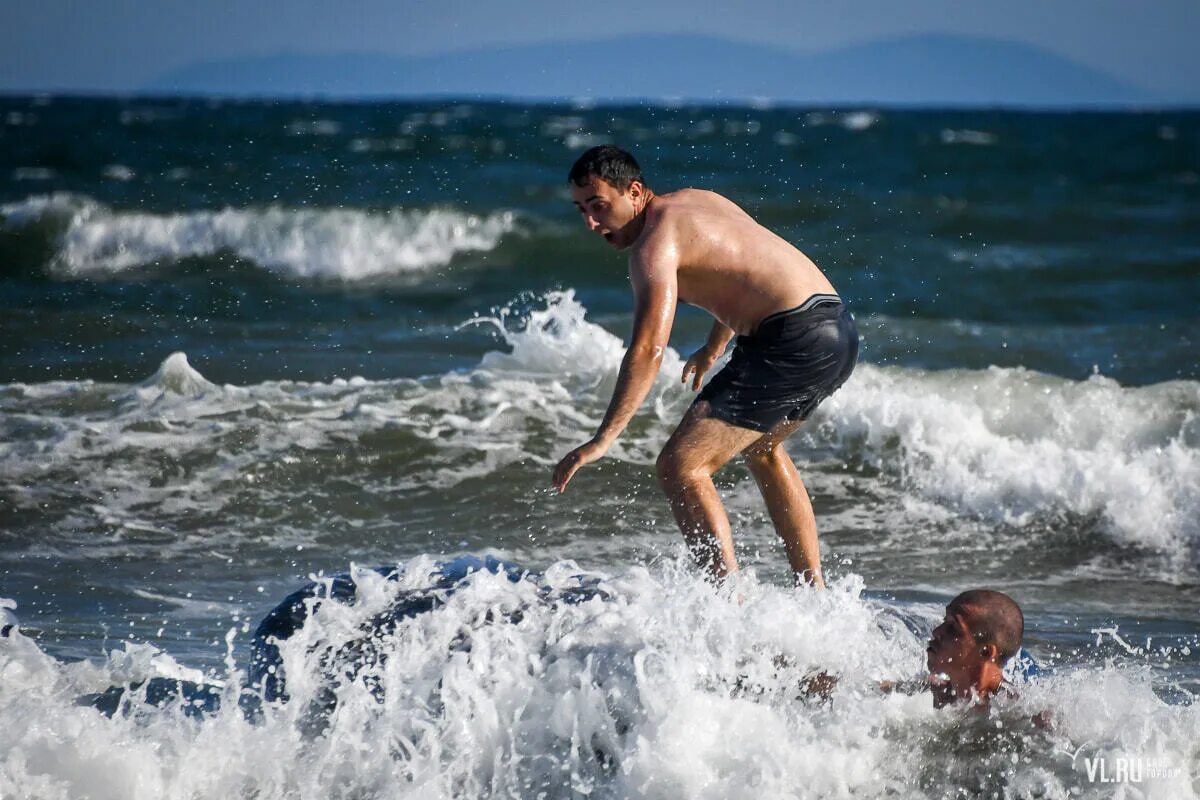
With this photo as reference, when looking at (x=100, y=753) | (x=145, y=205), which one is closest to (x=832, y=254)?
(x=145, y=205)

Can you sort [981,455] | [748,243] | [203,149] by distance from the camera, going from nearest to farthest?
[748,243]
[981,455]
[203,149]

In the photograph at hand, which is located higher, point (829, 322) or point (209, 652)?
point (829, 322)

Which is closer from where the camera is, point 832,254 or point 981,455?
point 981,455

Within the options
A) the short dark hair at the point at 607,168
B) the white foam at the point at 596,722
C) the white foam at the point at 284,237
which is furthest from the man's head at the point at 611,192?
the white foam at the point at 284,237

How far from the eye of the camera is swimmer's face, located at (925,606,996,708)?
432cm

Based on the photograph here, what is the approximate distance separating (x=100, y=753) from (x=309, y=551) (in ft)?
10.1

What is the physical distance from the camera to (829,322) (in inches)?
189

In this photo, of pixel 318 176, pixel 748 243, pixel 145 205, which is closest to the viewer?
pixel 748 243

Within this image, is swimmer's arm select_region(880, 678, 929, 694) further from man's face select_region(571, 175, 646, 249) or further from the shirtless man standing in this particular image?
man's face select_region(571, 175, 646, 249)

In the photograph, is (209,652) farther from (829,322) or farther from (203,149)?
(203,149)

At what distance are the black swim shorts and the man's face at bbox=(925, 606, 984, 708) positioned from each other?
0.88m

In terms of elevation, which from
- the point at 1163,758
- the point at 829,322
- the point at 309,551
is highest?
the point at 829,322

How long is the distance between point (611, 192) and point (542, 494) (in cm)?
353

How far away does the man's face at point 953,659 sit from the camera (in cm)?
432
